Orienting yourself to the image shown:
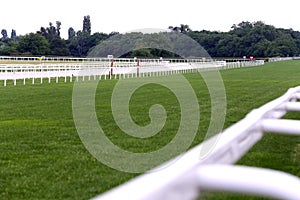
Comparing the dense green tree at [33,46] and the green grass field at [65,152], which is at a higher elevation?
the dense green tree at [33,46]

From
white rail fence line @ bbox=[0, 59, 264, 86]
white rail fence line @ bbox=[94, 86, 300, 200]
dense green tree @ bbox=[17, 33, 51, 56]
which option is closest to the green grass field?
white rail fence line @ bbox=[94, 86, 300, 200]

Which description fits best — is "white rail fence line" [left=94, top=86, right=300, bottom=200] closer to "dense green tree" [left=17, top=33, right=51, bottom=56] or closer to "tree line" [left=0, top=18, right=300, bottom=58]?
"dense green tree" [left=17, top=33, right=51, bottom=56]

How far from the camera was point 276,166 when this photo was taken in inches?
281

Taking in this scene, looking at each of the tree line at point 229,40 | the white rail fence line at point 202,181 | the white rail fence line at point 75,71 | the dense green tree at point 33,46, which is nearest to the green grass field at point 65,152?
the white rail fence line at point 202,181

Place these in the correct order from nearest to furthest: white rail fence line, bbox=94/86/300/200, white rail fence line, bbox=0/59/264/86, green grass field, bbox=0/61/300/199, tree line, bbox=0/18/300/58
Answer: white rail fence line, bbox=94/86/300/200 → green grass field, bbox=0/61/300/199 → white rail fence line, bbox=0/59/264/86 → tree line, bbox=0/18/300/58

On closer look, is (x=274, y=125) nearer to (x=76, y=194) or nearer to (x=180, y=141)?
(x=76, y=194)

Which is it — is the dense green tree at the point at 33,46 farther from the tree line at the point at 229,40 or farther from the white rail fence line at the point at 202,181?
the white rail fence line at the point at 202,181

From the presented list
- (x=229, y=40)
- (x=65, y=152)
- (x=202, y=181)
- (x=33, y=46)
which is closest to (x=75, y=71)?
(x=65, y=152)

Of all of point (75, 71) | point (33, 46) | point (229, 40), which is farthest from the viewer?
point (229, 40)

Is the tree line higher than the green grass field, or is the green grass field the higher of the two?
the tree line

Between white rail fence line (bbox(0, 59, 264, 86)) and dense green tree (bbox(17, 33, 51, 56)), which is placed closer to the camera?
white rail fence line (bbox(0, 59, 264, 86))

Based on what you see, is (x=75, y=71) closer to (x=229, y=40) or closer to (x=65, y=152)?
(x=65, y=152)

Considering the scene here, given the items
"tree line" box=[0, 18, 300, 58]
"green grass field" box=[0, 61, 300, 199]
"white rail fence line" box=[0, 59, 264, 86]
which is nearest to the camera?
"green grass field" box=[0, 61, 300, 199]

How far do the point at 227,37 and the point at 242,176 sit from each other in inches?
6320
